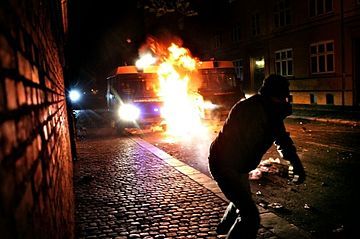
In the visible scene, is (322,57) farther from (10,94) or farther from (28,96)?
(10,94)

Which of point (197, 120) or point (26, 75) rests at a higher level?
point (26, 75)

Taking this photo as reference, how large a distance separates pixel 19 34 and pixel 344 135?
1243 cm

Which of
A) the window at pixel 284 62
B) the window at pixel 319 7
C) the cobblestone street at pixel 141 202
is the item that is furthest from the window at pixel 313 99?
the cobblestone street at pixel 141 202

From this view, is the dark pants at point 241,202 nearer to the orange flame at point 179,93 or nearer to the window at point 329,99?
the orange flame at point 179,93

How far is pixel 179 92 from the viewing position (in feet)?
53.4

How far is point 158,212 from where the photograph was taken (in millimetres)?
5391

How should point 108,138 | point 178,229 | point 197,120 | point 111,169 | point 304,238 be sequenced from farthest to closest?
point 197,120 < point 108,138 < point 111,169 < point 178,229 < point 304,238

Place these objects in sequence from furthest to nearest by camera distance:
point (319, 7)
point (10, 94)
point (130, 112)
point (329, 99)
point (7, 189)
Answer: point (319, 7), point (329, 99), point (130, 112), point (10, 94), point (7, 189)

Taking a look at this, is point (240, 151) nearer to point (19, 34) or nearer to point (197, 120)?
point (19, 34)

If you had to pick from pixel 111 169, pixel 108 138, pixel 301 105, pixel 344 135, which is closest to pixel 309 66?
pixel 301 105

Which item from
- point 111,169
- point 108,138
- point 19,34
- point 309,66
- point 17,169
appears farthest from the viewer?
point 309,66

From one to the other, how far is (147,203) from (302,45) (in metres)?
21.0

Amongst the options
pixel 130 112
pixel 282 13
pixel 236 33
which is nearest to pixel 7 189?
pixel 130 112

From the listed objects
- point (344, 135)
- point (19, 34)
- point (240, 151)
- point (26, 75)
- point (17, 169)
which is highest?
point (19, 34)
